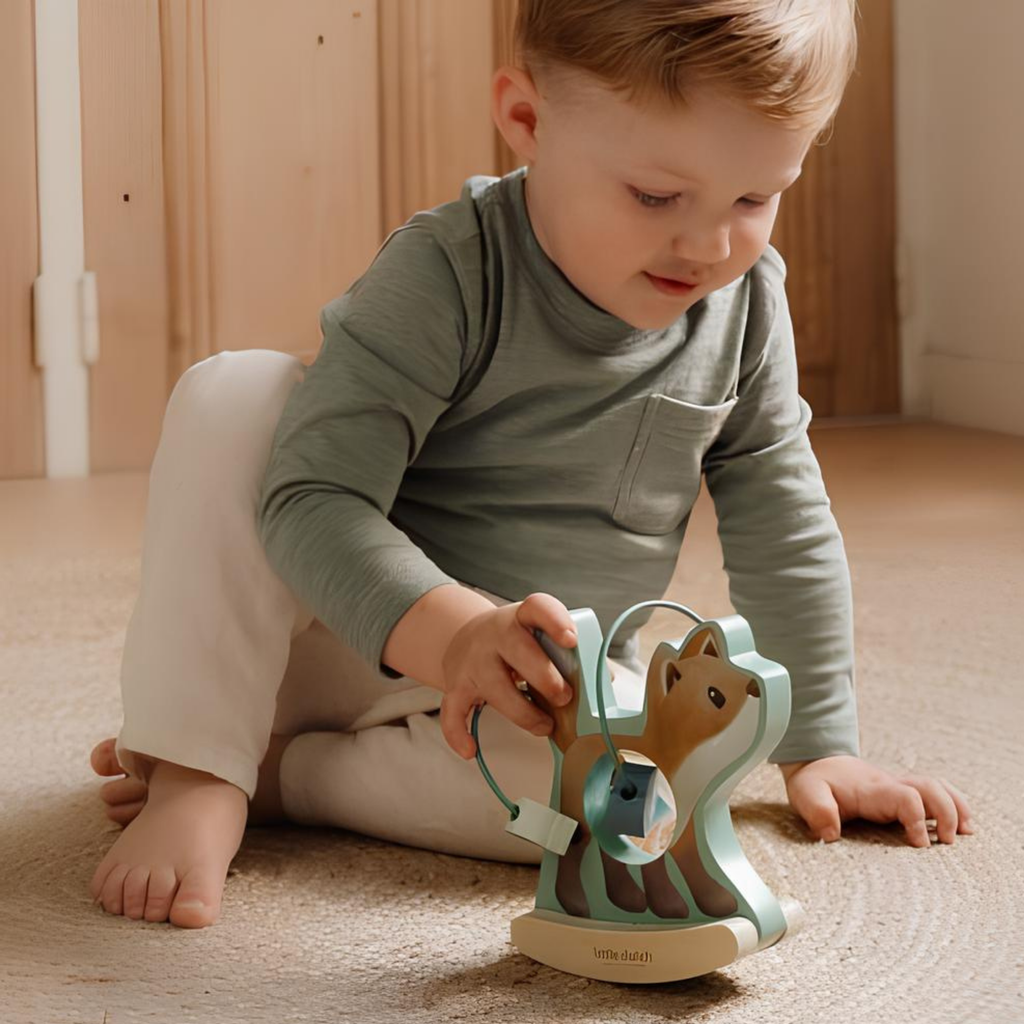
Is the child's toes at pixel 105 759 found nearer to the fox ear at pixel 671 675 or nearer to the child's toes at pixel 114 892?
the child's toes at pixel 114 892

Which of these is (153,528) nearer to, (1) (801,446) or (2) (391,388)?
(2) (391,388)

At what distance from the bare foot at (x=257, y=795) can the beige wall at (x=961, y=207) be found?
165cm

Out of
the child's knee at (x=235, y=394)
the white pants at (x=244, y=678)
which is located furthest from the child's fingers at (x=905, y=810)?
the child's knee at (x=235, y=394)

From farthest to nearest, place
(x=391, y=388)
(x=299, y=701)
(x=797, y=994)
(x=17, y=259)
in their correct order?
(x=17, y=259) < (x=299, y=701) < (x=391, y=388) < (x=797, y=994)

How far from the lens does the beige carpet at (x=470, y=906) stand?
23.5 inches

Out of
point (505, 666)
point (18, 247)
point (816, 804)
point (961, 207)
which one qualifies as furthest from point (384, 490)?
point (961, 207)

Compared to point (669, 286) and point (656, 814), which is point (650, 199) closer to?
point (669, 286)

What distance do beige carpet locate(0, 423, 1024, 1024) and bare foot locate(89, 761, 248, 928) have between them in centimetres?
1

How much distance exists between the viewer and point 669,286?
734 mm

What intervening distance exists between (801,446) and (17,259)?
1355 millimetres

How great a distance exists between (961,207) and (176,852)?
191 cm

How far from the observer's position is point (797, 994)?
600 millimetres

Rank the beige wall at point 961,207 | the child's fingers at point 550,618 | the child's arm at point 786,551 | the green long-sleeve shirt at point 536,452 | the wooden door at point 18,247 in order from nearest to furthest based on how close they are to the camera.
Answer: the child's fingers at point 550,618 → the green long-sleeve shirt at point 536,452 → the child's arm at point 786,551 → the wooden door at point 18,247 → the beige wall at point 961,207

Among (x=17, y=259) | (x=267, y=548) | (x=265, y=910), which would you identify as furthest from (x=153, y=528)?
(x=17, y=259)
